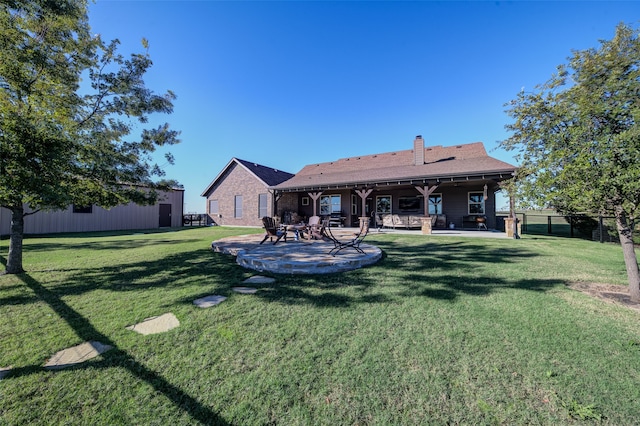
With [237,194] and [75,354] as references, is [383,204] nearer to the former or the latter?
[237,194]

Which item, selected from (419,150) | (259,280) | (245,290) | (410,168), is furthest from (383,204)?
(245,290)

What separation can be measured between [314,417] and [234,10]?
11678 millimetres

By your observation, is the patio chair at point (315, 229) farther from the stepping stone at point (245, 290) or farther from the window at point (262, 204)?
the window at point (262, 204)

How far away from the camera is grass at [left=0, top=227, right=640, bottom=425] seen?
1.68m

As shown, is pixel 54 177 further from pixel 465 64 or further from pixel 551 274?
pixel 465 64

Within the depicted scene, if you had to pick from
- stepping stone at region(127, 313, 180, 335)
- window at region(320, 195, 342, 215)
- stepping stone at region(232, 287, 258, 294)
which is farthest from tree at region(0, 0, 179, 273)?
window at region(320, 195, 342, 215)

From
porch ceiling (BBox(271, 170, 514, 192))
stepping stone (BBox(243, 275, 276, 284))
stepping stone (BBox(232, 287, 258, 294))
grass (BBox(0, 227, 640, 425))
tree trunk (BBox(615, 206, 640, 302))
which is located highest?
porch ceiling (BBox(271, 170, 514, 192))

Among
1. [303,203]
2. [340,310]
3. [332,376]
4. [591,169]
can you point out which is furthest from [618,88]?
[303,203]

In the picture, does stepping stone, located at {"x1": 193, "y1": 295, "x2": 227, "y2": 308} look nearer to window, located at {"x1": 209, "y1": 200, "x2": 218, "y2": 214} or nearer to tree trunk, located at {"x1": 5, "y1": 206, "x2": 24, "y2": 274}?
tree trunk, located at {"x1": 5, "y1": 206, "x2": 24, "y2": 274}

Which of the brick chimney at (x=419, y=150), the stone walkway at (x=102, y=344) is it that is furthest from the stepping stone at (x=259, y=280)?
the brick chimney at (x=419, y=150)

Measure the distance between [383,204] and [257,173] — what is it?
10013 millimetres

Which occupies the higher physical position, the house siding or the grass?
the house siding

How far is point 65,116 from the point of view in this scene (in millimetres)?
4996

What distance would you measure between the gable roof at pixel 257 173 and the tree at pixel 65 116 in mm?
12324
